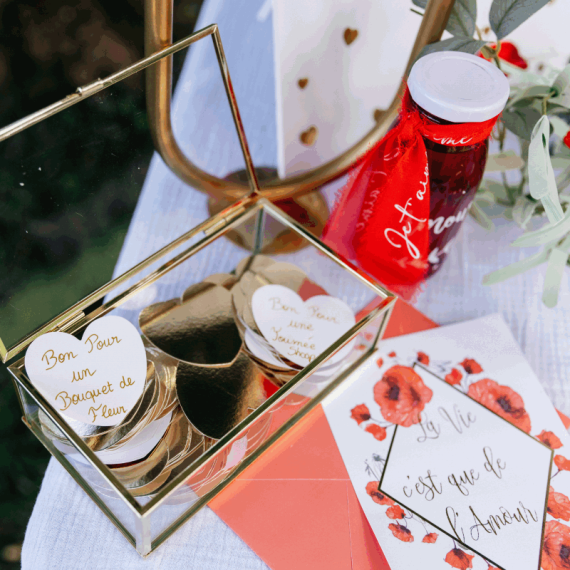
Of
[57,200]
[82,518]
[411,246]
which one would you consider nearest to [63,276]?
[57,200]

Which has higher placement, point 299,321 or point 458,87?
point 458,87

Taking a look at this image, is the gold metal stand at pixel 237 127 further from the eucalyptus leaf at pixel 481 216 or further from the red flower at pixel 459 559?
the red flower at pixel 459 559

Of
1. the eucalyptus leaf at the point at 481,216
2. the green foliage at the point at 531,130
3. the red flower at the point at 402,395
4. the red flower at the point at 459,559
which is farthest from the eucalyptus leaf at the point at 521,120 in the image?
the red flower at the point at 459,559

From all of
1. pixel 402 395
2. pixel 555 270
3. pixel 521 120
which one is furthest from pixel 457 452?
pixel 521 120

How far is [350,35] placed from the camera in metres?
0.48

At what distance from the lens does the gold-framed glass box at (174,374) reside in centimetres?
33

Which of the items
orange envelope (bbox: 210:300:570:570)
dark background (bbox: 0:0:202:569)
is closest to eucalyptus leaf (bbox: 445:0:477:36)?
dark background (bbox: 0:0:202:569)

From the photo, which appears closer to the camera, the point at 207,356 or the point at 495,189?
the point at 207,356

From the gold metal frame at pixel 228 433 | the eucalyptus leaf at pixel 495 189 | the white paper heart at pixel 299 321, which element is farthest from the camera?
the eucalyptus leaf at pixel 495 189

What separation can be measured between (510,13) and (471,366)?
0.27m

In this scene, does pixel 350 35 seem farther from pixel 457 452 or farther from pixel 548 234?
pixel 457 452

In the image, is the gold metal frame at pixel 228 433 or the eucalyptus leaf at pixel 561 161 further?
the eucalyptus leaf at pixel 561 161

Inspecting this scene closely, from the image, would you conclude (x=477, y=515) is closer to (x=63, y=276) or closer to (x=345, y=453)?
Result: (x=345, y=453)

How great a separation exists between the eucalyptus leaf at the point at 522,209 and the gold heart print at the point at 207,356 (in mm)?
284
